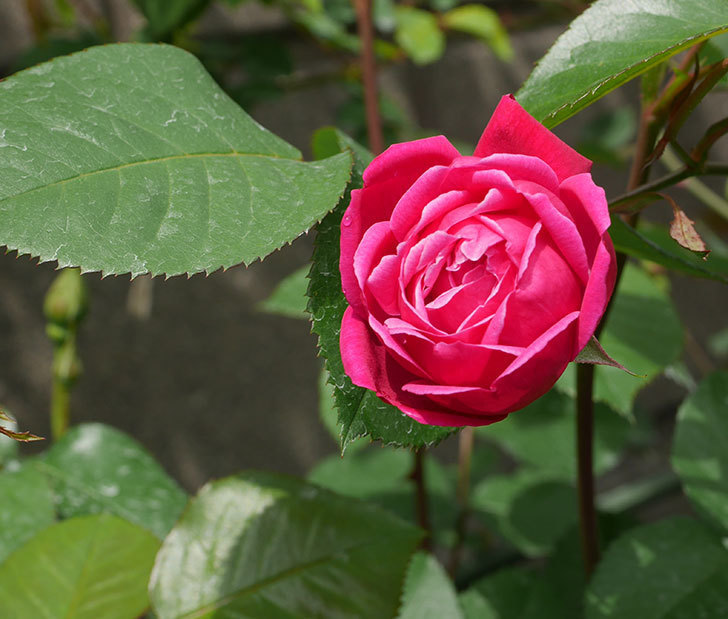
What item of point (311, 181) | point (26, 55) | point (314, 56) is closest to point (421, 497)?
point (311, 181)

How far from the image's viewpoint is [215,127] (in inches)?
10.6

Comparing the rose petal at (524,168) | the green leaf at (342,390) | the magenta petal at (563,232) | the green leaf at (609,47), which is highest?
the green leaf at (609,47)

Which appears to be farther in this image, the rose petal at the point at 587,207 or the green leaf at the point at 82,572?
the green leaf at the point at 82,572

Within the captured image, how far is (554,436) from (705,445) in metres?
0.21

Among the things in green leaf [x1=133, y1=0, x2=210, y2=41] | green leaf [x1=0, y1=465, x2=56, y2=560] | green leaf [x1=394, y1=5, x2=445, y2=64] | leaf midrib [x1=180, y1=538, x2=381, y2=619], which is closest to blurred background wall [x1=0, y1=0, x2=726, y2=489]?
green leaf [x1=394, y1=5, x2=445, y2=64]

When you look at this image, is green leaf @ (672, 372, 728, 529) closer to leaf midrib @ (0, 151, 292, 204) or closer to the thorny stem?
the thorny stem

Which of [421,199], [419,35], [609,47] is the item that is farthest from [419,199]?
[419,35]

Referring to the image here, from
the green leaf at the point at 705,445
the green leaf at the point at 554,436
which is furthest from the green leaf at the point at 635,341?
the green leaf at the point at 554,436

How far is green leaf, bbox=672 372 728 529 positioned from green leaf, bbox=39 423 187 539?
0.33m

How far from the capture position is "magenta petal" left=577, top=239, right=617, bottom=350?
0.60ft

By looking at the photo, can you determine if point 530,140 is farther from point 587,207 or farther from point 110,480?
point 110,480

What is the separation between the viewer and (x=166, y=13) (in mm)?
536

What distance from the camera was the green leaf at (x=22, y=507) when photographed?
0.37 metres

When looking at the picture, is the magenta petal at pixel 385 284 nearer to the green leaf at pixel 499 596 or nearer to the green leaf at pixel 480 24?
the green leaf at pixel 499 596
